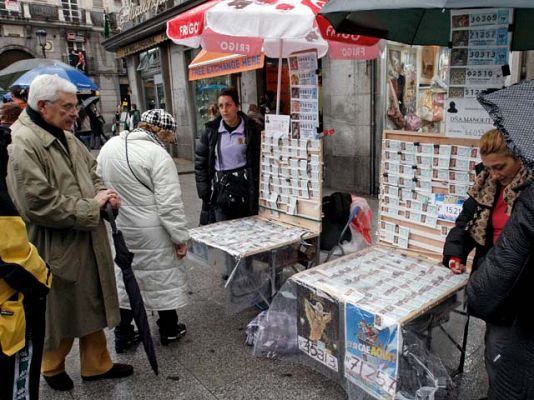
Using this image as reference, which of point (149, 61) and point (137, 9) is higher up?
point (137, 9)

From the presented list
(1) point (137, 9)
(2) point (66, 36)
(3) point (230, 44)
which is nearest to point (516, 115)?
(3) point (230, 44)

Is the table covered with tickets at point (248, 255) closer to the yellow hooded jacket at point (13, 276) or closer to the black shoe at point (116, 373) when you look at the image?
the black shoe at point (116, 373)

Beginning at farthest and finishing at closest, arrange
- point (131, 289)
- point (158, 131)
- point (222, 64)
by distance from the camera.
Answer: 1. point (222, 64)
2. point (158, 131)
3. point (131, 289)

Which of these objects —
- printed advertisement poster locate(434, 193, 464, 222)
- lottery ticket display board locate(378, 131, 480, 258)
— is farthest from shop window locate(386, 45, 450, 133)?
printed advertisement poster locate(434, 193, 464, 222)

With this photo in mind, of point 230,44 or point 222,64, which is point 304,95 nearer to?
point 230,44

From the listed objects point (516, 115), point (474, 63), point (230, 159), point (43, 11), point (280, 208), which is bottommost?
Result: point (280, 208)

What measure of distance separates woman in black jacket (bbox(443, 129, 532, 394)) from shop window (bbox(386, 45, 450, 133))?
435 centimetres

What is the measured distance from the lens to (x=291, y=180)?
3664 mm

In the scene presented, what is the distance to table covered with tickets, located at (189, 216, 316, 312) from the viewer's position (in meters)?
3.09

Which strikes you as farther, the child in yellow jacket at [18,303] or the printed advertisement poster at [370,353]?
the printed advertisement poster at [370,353]

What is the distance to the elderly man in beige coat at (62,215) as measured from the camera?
231 centimetres

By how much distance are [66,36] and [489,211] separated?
3438cm

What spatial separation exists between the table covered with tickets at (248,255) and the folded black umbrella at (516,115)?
6.30 ft

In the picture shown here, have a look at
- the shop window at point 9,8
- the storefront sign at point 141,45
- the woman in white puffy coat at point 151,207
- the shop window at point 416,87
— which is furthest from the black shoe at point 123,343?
the shop window at point 9,8
